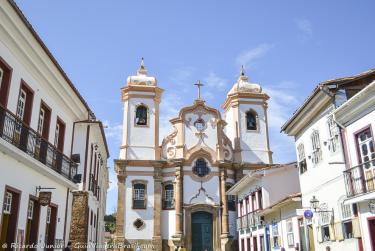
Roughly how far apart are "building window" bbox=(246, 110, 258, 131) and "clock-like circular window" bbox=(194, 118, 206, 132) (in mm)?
4051

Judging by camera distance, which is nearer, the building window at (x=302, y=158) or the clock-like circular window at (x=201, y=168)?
the building window at (x=302, y=158)

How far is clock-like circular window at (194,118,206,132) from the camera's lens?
3297 cm

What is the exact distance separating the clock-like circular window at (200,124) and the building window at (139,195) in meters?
6.22

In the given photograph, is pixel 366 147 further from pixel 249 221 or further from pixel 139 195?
pixel 139 195

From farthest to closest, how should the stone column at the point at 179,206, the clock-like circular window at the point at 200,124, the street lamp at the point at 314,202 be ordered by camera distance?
the clock-like circular window at the point at 200,124 < the stone column at the point at 179,206 < the street lamp at the point at 314,202

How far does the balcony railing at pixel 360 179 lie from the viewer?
36.5 feet

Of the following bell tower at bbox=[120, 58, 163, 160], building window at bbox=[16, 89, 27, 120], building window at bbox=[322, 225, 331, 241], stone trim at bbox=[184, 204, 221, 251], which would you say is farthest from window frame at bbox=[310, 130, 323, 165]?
bell tower at bbox=[120, 58, 163, 160]

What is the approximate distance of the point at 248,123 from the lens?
3491 cm

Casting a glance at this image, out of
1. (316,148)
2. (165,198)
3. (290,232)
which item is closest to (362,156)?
(316,148)

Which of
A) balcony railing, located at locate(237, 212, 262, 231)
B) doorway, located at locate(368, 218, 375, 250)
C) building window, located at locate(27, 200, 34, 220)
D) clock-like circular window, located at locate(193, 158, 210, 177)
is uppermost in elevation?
clock-like circular window, located at locate(193, 158, 210, 177)

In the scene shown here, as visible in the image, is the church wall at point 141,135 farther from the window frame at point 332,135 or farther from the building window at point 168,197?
the window frame at point 332,135

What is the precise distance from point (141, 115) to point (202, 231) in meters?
10.2

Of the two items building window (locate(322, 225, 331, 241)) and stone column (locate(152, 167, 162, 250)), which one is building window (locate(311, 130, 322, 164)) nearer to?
building window (locate(322, 225, 331, 241))

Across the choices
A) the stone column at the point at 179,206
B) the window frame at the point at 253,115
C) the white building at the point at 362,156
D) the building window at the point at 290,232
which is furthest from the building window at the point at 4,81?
the window frame at the point at 253,115
